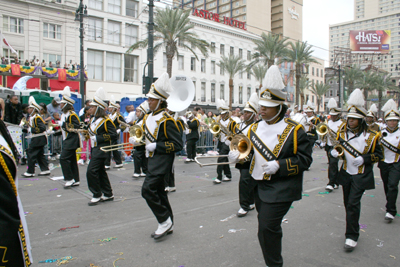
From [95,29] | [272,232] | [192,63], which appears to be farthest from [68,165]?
[192,63]

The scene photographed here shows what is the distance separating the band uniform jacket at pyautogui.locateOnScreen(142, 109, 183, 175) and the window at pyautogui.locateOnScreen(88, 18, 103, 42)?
106 feet

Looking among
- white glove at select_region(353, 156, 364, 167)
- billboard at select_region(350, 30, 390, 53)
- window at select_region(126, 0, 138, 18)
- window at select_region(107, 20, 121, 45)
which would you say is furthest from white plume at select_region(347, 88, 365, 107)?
billboard at select_region(350, 30, 390, 53)

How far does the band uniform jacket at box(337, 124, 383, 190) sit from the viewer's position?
4578 mm

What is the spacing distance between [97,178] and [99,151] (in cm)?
54

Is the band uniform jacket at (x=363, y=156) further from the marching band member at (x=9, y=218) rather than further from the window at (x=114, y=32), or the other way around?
the window at (x=114, y=32)

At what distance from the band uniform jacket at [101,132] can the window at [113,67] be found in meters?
30.1

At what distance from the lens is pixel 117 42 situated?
3581 cm

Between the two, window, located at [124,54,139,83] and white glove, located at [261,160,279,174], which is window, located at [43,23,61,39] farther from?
white glove, located at [261,160,279,174]

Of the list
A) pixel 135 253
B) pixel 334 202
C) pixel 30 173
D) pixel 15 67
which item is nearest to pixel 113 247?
pixel 135 253

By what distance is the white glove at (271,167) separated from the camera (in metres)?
3.10

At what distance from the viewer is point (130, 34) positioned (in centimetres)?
3656

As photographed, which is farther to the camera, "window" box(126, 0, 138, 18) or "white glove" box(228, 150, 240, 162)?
"window" box(126, 0, 138, 18)

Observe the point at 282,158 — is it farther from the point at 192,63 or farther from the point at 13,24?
the point at 192,63

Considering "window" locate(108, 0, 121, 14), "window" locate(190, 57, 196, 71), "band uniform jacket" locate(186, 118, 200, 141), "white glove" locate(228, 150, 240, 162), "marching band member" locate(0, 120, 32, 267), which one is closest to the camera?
"marching band member" locate(0, 120, 32, 267)
